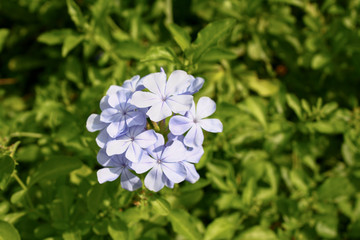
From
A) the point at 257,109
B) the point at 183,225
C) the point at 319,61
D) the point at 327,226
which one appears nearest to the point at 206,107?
the point at 183,225

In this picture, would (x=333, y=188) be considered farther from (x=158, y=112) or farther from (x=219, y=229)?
(x=158, y=112)

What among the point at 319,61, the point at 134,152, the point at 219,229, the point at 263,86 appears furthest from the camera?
the point at 263,86

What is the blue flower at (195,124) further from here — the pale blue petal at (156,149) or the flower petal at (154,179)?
the flower petal at (154,179)

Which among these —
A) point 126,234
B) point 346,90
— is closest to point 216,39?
point 126,234

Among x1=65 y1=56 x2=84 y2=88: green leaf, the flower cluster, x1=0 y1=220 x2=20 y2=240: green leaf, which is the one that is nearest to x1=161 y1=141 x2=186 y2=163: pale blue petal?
the flower cluster

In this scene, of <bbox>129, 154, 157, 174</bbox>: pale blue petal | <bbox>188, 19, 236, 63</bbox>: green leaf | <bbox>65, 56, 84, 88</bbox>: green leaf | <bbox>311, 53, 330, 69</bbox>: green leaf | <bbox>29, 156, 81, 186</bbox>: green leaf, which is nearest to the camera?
<bbox>129, 154, 157, 174</bbox>: pale blue petal

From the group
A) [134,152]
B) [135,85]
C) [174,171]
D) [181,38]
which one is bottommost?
[174,171]

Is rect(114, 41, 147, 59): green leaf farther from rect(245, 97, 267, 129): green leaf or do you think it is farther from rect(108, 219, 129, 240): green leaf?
rect(108, 219, 129, 240): green leaf
